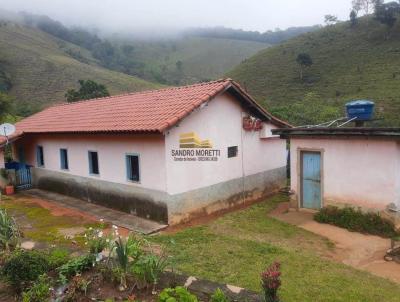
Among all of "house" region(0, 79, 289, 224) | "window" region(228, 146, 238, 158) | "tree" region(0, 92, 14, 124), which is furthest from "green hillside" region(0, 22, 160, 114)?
"window" region(228, 146, 238, 158)

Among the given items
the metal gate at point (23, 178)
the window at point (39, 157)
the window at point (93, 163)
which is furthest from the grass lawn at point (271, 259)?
the metal gate at point (23, 178)

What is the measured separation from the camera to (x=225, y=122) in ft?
41.0

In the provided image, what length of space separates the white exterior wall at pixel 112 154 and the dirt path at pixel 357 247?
4372 mm

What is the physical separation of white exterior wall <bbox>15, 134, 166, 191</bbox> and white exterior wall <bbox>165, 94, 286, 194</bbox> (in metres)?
0.46

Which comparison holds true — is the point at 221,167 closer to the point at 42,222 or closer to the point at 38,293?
the point at 42,222

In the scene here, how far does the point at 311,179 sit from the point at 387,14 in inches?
1861

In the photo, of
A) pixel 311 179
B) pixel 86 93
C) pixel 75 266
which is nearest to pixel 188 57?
pixel 86 93

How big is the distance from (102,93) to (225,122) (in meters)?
34.9

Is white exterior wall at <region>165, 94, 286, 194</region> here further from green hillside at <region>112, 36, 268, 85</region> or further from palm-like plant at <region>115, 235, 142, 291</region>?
green hillside at <region>112, 36, 268, 85</region>

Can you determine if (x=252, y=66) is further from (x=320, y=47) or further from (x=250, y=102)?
(x=250, y=102)

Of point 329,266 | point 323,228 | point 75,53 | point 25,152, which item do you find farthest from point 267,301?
point 75,53

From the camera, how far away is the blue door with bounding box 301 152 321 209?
11.6m

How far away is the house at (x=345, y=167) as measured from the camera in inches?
386

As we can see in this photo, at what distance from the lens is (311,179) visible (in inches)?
463
